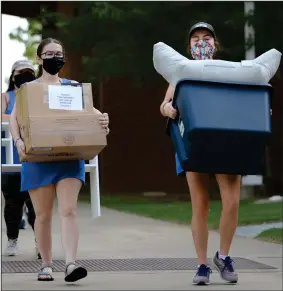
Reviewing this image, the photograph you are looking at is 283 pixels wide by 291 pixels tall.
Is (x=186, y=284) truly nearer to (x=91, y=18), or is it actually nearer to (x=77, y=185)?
(x=77, y=185)

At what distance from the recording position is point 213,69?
5.54 metres

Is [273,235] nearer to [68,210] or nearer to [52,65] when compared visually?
[68,210]

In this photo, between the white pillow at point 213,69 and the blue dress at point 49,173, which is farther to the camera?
the blue dress at point 49,173

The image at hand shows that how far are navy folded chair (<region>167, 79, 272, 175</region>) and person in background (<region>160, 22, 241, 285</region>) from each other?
0.37 metres

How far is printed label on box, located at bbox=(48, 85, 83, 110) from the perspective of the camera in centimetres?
591

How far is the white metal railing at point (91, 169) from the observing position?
266 inches

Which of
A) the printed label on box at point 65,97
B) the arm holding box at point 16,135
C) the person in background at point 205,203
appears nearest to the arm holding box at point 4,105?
the arm holding box at point 16,135

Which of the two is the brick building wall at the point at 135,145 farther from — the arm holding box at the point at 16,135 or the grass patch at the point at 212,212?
the arm holding box at the point at 16,135

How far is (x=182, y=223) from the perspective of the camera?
1201 centimetres

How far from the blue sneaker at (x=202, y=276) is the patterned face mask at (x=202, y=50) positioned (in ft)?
4.69

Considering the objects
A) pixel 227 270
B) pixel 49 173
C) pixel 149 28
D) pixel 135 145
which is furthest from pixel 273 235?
pixel 135 145

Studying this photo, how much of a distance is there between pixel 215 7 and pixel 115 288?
1207 cm

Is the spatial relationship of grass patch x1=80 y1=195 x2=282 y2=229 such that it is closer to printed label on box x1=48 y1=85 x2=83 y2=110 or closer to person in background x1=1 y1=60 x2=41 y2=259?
person in background x1=1 y1=60 x2=41 y2=259

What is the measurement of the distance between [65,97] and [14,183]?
2.22m
